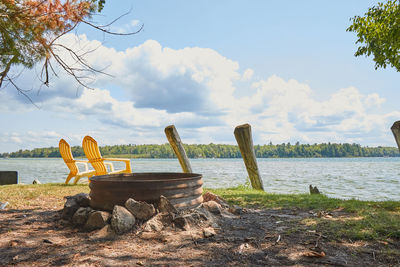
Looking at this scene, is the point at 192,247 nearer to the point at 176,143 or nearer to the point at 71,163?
the point at 176,143

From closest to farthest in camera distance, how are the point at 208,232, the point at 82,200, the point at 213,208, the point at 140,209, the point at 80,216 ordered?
the point at 208,232, the point at 140,209, the point at 80,216, the point at 213,208, the point at 82,200

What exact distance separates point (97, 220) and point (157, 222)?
0.72 m

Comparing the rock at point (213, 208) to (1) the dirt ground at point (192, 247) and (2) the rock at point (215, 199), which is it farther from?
(2) the rock at point (215, 199)

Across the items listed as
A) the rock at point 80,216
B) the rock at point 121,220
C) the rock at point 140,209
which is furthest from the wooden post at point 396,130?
the rock at point 80,216

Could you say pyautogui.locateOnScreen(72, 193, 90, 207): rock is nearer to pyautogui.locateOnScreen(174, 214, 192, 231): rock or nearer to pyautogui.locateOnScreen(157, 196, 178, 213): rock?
pyautogui.locateOnScreen(157, 196, 178, 213): rock

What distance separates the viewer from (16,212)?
4.75 m

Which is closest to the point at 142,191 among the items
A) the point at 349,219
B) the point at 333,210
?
the point at 349,219

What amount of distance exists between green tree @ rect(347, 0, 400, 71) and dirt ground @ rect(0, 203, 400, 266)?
601cm

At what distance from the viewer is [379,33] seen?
7.58 m

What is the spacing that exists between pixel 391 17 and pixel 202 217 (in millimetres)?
7014

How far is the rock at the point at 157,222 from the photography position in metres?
3.37

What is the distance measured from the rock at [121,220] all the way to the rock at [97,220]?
14 centimetres

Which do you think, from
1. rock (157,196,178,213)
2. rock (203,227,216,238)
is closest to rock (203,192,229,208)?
rock (157,196,178,213)

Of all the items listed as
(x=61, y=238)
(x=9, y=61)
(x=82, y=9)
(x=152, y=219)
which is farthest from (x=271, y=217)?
(x=9, y=61)
